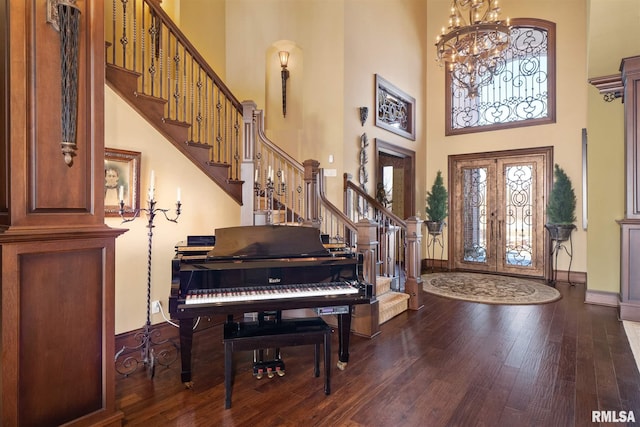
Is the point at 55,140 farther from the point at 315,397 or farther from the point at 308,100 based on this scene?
the point at 308,100

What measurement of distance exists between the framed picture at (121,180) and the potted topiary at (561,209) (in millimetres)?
6253

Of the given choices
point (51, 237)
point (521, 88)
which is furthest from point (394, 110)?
point (51, 237)

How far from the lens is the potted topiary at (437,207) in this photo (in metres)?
6.91

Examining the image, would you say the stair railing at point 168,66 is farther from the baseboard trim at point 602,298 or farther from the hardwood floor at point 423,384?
the baseboard trim at point 602,298

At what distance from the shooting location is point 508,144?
643 cm

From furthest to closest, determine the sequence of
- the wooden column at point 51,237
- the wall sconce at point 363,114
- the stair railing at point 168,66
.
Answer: the wall sconce at point 363,114
the stair railing at point 168,66
the wooden column at point 51,237

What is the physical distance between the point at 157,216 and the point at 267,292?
5.07 feet

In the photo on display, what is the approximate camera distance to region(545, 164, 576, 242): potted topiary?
5605 millimetres

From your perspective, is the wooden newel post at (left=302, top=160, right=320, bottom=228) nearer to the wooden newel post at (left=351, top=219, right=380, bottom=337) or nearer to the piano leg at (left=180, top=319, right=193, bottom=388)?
the wooden newel post at (left=351, top=219, right=380, bottom=337)

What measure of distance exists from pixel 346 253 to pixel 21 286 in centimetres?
186

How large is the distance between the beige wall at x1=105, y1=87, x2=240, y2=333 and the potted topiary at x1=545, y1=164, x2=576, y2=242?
553cm

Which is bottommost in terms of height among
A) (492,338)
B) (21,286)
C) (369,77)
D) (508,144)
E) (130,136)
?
(492,338)

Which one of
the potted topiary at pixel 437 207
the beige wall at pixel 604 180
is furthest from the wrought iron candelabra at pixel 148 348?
the potted topiary at pixel 437 207

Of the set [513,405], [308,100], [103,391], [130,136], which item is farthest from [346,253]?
[308,100]
